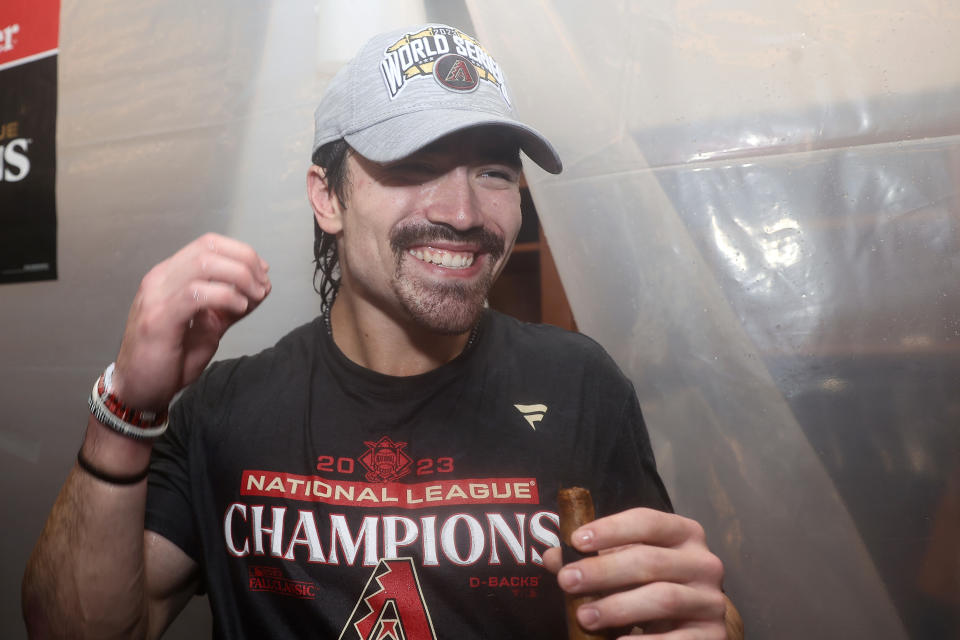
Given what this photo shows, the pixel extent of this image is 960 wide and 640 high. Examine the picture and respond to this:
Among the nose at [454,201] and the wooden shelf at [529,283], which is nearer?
the nose at [454,201]

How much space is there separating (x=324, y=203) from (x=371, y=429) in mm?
345

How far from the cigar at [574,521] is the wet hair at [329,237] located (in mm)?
539

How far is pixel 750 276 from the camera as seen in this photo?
81 centimetres

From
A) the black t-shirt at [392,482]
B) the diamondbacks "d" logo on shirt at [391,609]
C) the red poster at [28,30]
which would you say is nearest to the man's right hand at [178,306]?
the black t-shirt at [392,482]

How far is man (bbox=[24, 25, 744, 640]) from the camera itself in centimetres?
67

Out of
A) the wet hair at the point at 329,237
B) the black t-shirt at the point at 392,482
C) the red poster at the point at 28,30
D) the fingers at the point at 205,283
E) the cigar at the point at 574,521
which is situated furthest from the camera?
the red poster at the point at 28,30

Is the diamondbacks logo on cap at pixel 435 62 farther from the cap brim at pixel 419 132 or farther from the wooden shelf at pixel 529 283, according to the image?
the wooden shelf at pixel 529 283

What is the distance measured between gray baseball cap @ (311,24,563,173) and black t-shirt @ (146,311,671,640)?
29 centimetres

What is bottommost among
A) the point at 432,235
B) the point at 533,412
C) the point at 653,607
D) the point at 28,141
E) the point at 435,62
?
the point at 653,607

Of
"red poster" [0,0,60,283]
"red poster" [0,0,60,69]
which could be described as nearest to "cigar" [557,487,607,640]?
"red poster" [0,0,60,283]

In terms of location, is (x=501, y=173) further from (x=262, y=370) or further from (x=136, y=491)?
(x=136, y=491)

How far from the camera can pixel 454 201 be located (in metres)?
0.75

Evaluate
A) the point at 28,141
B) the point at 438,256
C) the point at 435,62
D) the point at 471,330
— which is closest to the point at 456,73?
the point at 435,62

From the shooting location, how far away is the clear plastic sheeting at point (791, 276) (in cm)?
76
